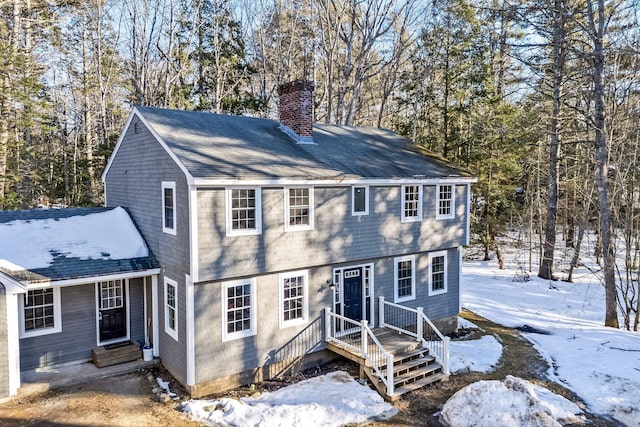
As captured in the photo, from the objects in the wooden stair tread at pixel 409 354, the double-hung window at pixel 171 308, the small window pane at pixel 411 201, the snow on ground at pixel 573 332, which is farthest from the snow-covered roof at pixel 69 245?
the snow on ground at pixel 573 332

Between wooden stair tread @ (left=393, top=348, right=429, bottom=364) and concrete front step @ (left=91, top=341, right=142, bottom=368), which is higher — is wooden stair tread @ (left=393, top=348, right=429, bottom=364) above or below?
below

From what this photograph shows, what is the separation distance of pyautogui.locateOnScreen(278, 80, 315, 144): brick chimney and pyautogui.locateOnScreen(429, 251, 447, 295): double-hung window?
5.65m

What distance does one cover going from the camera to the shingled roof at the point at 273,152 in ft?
32.4

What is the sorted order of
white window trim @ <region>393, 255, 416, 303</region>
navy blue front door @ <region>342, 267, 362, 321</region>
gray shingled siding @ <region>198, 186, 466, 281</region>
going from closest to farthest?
gray shingled siding @ <region>198, 186, 466, 281</region> → navy blue front door @ <region>342, 267, 362, 321</region> → white window trim @ <region>393, 255, 416, 303</region>

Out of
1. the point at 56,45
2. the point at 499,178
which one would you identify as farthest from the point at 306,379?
the point at 56,45

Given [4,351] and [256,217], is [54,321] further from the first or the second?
[256,217]

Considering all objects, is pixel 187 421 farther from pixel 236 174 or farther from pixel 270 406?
pixel 236 174

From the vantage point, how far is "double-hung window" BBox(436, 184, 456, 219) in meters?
13.8

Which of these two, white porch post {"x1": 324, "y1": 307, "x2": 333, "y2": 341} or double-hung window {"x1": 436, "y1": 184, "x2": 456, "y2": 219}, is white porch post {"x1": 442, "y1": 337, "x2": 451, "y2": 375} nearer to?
white porch post {"x1": 324, "y1": 307, "x2": 333, "y2": 341}

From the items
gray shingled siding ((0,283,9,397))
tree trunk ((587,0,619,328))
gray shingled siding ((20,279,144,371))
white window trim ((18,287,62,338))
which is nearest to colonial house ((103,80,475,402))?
gray shingled siding ((20,279,144,371))

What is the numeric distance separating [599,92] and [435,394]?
12460 mm

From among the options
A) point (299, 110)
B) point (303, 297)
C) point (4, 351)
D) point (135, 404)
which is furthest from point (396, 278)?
point (4, 351)

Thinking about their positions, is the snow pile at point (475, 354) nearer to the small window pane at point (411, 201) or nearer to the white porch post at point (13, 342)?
the small window pane at point (411, 201)

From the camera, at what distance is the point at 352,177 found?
37.4 feet
